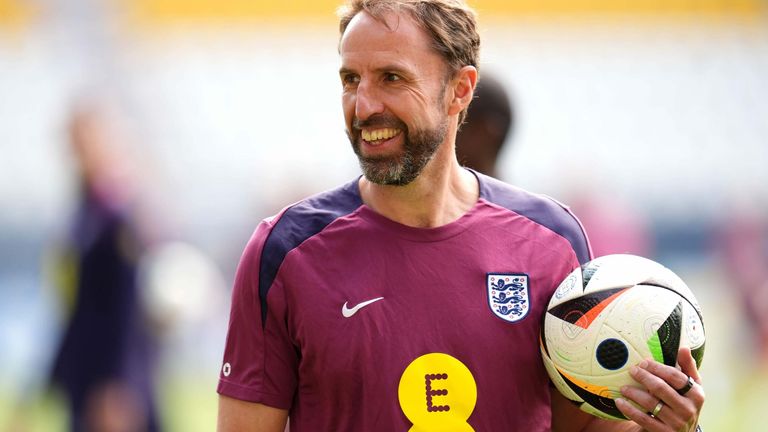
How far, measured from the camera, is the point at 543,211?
3943mm

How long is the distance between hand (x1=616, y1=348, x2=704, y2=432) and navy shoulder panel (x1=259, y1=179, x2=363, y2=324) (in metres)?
1.04

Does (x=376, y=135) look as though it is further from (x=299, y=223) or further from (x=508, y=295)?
(x=508, y=295)

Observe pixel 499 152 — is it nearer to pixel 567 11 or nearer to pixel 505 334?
pixel 505 334

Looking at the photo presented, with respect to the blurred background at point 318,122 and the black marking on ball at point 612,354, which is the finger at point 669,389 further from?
the blurred background at point 318,122

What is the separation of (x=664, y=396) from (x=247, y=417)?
1226 mm

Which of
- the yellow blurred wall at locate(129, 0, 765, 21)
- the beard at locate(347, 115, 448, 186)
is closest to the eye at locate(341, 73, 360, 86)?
the beard at locate(347, 115, 448, 186)

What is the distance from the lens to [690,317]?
11.6 ft

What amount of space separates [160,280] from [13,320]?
8.12 m

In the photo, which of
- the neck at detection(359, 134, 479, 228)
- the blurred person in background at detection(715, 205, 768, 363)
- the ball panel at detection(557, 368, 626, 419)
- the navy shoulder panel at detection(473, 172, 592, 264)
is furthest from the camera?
the blurred person in background at detection(715, 205, 768, 363)

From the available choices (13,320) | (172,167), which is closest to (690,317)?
(13,320)

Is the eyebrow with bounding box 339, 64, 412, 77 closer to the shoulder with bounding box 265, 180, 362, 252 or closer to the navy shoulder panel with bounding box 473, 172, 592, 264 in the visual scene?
the shoulder with bounding box 265, 180, 362, 252

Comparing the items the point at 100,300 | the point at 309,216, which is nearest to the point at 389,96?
the point at 309,216

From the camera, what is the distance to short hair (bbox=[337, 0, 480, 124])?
3.71 meters

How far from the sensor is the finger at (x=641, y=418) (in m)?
3.44
